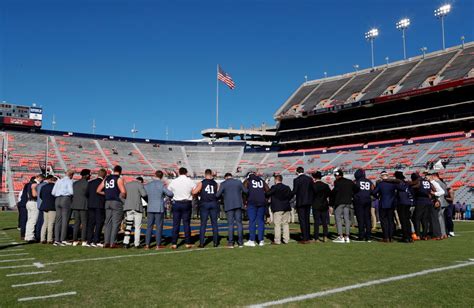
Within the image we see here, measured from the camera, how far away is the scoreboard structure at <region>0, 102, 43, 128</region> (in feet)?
200

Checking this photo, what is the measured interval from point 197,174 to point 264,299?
193 ft

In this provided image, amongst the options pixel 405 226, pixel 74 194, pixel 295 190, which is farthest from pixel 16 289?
pixel 405 226

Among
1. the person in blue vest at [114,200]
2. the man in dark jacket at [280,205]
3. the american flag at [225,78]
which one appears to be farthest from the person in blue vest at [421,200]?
the american flag at [225,78]

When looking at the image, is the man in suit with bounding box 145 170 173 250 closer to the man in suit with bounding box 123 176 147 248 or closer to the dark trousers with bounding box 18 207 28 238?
the man in suit with bounding box 123 176 147 248

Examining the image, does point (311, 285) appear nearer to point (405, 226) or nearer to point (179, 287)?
point (179, 287)

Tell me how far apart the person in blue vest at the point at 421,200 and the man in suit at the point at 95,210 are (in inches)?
365

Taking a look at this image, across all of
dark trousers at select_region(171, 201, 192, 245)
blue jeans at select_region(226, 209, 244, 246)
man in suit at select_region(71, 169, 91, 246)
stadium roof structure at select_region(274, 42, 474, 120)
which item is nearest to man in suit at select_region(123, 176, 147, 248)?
dark trousers at select_region(171, 201, 192, 245)

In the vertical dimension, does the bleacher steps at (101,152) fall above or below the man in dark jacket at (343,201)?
above

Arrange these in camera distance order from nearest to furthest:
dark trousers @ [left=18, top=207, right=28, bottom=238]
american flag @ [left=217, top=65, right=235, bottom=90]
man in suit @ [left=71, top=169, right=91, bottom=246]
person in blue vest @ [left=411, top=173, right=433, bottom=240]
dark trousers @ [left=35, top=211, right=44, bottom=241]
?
man in suit @ [left=71, top=169, right=91, bottom=246]
dark trousers @ [left=35, top=211, right=44, bottom=241]
person in blue vest @ [left=411, top=173, right=433, bottom=240]
dark trousers @ [left=18, top=207, right=28, bottom=238]
american flag @ [left=217, top=65, right=235, bottom=90]

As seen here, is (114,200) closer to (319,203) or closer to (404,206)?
(319,203)

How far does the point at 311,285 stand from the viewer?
17.6 ft

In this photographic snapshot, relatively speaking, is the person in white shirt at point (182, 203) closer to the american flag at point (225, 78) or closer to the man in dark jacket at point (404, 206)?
the man in dark jacket at point (404, 206)

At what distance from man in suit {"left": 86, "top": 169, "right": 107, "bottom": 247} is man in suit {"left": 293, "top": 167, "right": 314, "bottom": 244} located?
545cm

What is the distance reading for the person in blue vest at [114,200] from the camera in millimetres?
9617
